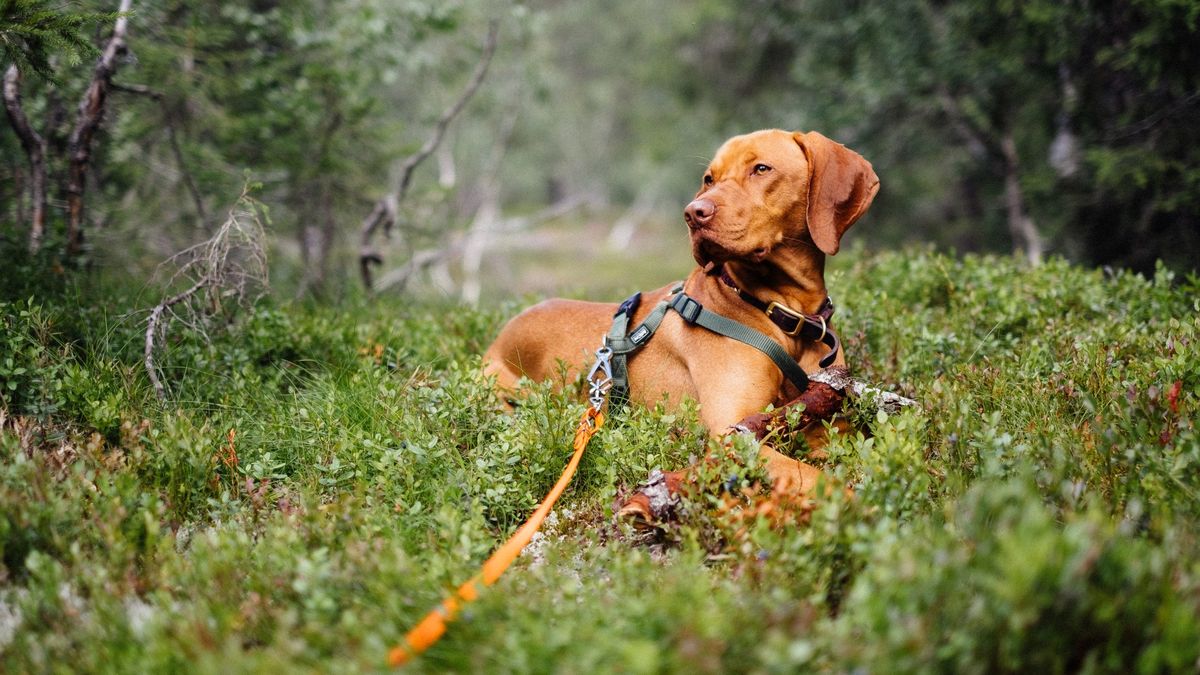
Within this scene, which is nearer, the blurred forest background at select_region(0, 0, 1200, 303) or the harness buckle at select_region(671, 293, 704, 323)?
the harness buckle at select_region(671, 293, 704, 323)

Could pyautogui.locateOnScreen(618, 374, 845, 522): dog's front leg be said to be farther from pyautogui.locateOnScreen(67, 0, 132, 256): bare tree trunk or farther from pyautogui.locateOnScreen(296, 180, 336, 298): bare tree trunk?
pyautogui.locateOnScreen(296, 180, 336, 298): bare tree trunk

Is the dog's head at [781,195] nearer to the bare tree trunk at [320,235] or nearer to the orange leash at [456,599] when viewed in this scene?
the orange leash at [456,599]

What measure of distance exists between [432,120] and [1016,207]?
8.84 metres

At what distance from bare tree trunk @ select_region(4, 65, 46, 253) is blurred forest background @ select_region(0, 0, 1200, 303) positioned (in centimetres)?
1

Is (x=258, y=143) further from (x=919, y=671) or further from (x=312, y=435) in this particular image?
(x=919, y=671)

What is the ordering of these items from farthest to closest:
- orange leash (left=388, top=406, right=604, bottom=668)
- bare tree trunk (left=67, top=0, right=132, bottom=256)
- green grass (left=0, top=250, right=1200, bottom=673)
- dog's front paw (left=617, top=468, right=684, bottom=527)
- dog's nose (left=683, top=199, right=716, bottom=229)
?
bare tree trunk (left=67, top=0, right=132, bottom=256) → dog's nose (left=683, top=199, right=716, bottom=229) → dog's front paw (left=617, top=468, right=684, bottom=527) → orange leash (left=388, top=406, right=604, bottom=668) → green grass (left=0, top=250, right=1200, bottom=673)

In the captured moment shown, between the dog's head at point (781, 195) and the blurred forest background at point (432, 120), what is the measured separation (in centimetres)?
228

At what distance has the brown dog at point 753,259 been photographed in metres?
3.42

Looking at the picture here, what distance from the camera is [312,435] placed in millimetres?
3463

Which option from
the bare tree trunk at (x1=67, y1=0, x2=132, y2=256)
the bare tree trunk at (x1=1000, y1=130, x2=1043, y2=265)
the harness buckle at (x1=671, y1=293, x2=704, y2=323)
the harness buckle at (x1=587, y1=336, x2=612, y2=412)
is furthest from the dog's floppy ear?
the bare tree trunk at (x1=1000, y1=130, x2=1043, y2=265)

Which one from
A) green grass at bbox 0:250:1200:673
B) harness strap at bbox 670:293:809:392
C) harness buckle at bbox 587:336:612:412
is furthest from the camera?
harness buckle at bbox 587:336:612:412

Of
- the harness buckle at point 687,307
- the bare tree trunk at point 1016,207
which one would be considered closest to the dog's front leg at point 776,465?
the harness buckle at point 687,307

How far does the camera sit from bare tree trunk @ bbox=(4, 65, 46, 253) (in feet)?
14.0

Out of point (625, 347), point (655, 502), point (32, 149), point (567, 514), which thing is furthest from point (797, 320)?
point (32, 149)
